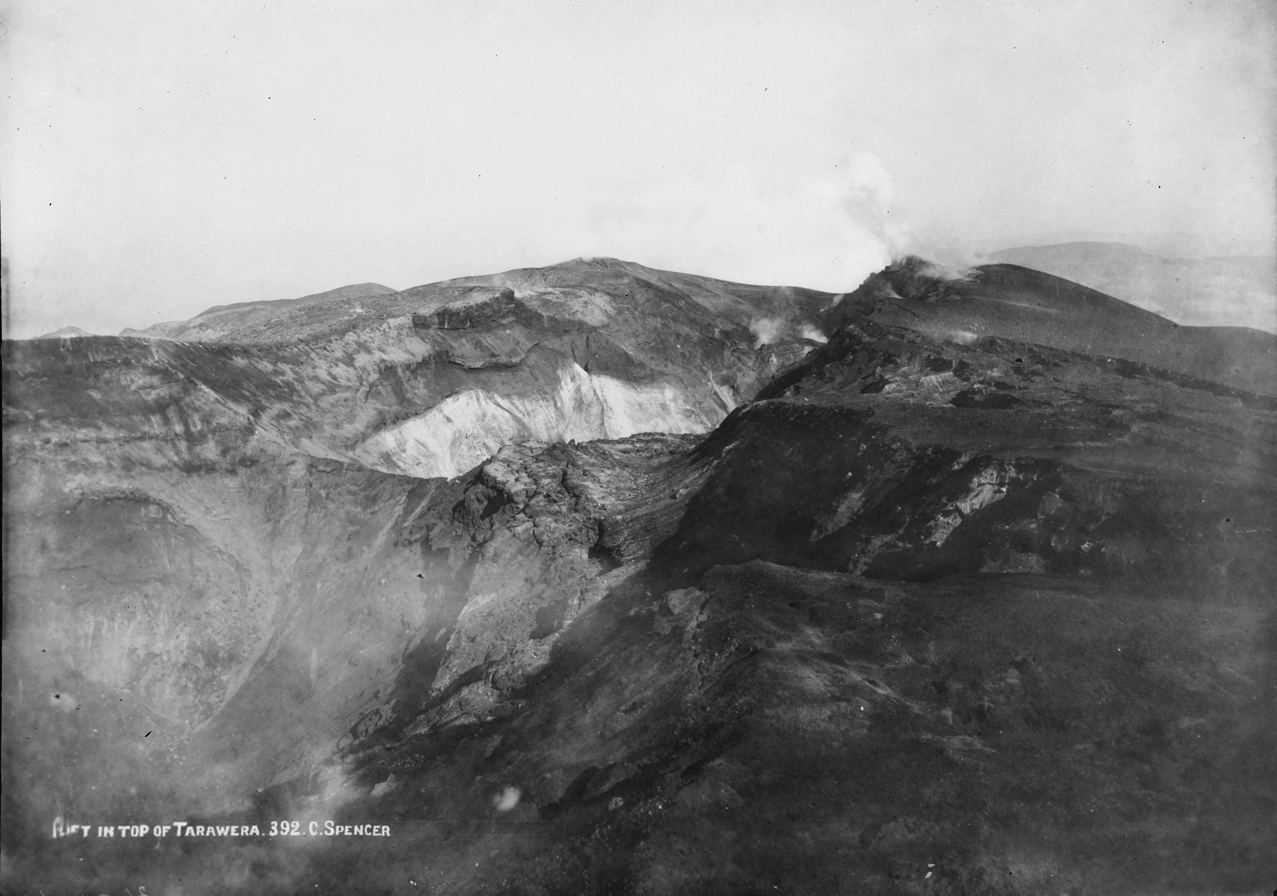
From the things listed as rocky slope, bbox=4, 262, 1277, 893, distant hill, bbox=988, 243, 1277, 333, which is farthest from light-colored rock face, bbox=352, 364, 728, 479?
distant hill, bbox=988, 243, 1277, 333

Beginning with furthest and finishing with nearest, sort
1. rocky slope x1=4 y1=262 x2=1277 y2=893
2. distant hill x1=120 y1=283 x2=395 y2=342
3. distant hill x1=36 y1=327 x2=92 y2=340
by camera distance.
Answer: distant hill x1=120 y1=283 x2=395 y2=342 < distant hill x1=36 y1=327 x2=92 y2=340 < rocky slope x1=4 y1=262 x2=1277 y2=893

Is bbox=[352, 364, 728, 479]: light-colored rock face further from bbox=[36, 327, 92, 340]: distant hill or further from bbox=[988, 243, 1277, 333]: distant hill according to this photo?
bbox=[988, 243, 1277, 333]: distant hill

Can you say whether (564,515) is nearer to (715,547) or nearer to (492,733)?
(715,547)

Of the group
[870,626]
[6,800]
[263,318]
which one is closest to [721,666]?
[870,626]

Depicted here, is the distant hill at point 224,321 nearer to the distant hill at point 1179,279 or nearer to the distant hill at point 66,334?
the distant hill at point 66,334

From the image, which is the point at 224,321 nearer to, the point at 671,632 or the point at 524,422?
the point at 524,422

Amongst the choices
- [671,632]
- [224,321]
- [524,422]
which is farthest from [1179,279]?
[224,321]
